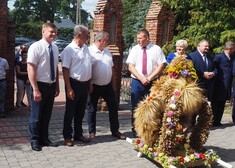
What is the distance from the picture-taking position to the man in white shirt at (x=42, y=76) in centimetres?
469

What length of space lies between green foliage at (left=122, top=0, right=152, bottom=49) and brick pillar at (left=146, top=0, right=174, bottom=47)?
1007cm

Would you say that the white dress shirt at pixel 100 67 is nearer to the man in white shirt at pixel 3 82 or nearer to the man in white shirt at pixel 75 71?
the man in white shirt at pixel 75 71

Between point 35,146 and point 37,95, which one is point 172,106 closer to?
point 37,95

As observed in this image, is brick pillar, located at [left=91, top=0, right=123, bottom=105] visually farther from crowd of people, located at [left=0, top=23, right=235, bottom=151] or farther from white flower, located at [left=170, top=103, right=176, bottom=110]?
white flower, located at [left=170, top=103, right=176, bottom=110]

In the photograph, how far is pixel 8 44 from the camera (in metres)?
7.41

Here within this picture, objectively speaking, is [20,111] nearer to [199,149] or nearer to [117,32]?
[117,32]

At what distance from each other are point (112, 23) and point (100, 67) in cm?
301

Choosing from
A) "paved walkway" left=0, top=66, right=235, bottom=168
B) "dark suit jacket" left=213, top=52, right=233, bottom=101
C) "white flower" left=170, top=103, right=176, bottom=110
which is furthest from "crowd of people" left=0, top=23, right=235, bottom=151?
"white flower" left=170, top=103, right=176, bottom=110

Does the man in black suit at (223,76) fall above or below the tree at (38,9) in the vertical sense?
below

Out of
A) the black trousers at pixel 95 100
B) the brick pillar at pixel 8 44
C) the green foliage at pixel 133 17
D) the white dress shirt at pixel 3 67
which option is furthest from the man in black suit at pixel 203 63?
Answer: the green foliage at pixel 133 17

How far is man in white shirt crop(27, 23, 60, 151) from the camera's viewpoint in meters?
4.69

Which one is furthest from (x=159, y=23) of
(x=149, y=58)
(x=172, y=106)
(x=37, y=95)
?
(x=37, y=95)

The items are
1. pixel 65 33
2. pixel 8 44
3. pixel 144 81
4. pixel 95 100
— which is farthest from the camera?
pixel 65 33

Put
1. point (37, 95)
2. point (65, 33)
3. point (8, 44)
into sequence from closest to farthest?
1. point (37, 95)
2. point (8, 44)
3. point (65, 33)
